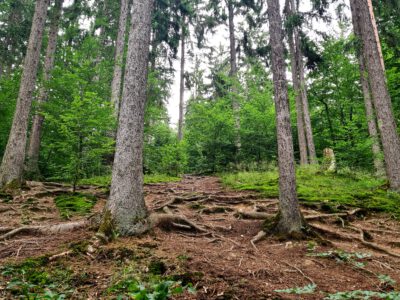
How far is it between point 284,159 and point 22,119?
27.2 feet

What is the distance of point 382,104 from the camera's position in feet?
28.0

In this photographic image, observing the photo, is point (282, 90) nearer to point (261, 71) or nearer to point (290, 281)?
point (290, 281)

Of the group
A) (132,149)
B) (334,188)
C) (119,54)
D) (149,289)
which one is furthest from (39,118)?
(334,188)

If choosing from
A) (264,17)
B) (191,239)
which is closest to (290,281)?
(191,239)

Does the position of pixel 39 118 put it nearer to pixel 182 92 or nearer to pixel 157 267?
pixel 157 267

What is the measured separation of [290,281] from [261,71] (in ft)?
51.3

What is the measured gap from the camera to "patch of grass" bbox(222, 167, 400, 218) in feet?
25.2

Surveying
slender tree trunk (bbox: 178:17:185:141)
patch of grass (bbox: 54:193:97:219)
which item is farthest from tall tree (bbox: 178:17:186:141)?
patch of grass (bbox: 54:193:97:219)

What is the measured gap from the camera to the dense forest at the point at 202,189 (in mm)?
3557

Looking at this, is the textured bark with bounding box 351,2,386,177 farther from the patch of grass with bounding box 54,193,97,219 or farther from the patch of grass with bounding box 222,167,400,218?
the patch of grass with bounding box 54,193,97,219

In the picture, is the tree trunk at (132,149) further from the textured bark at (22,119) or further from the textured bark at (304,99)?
the textured bark at (304,99)

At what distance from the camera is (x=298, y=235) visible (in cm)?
523

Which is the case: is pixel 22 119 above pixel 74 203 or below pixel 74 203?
above

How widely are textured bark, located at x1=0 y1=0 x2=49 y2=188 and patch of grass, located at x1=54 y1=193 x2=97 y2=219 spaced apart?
1658 mm
